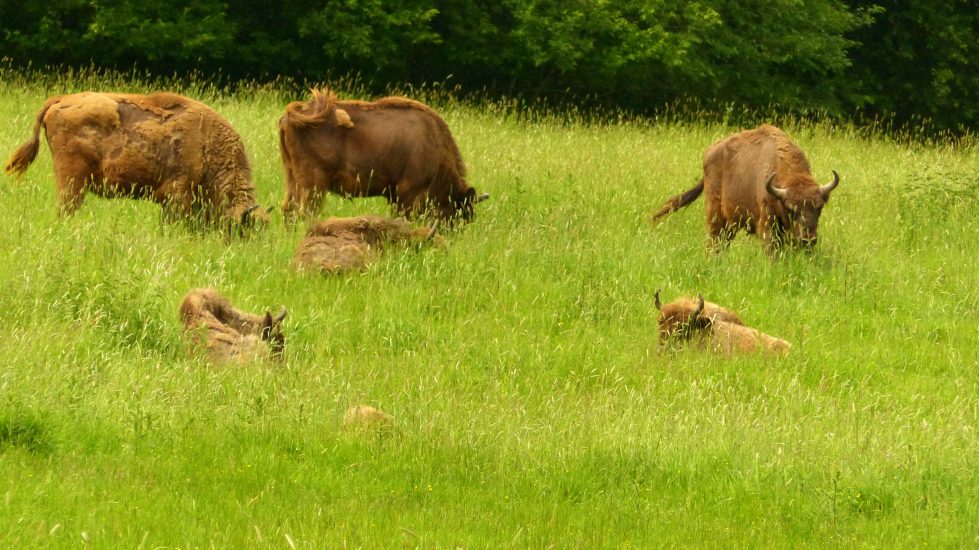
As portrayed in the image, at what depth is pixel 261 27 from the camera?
27531 millimetres

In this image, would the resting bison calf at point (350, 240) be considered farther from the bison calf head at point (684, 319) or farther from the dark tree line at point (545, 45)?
the dark tree line at point (545, 45)

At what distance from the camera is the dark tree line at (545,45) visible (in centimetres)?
2566

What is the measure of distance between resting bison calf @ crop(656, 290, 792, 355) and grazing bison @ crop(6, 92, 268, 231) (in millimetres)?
4191

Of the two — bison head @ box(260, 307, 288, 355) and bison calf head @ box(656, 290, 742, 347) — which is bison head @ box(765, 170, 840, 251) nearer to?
bison calf head @ box(656, 290, 742, 347)

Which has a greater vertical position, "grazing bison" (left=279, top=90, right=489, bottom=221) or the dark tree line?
"grazing bison" (left=279, top=90, right=489, bottom=221)

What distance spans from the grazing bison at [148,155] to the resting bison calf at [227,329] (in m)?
2.93

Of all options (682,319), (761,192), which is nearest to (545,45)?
(761,192)

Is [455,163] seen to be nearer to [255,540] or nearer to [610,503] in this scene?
[610,503]

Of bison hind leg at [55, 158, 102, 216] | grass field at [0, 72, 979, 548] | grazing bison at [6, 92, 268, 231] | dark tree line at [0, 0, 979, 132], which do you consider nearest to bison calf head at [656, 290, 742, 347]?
grass field at [0, 72, 979, 548]

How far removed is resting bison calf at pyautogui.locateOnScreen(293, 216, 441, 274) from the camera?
11422mm

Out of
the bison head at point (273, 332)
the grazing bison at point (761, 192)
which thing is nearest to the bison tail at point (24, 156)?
the bison head at point (273, 332)

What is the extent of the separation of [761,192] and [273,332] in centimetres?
613

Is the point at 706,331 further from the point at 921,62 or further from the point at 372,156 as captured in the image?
the point at 921,62

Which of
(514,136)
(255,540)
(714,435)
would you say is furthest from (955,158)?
(255,540)
